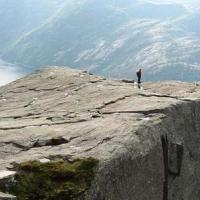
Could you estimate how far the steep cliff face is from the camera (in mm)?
24359

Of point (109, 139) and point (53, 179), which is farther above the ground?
point (109, 139)

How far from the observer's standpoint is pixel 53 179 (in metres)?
23.0

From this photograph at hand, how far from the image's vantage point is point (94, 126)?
28.9 m

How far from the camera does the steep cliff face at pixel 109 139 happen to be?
24359 mm

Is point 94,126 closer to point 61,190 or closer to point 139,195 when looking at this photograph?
point 139,195

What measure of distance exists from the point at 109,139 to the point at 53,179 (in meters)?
4.91

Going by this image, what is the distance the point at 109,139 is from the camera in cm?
2681

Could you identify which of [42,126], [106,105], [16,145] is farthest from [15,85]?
[16,145]

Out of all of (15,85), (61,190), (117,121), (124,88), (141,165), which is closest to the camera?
(61,190)

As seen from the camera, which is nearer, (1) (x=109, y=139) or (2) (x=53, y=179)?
(2) (x=53, y=179)

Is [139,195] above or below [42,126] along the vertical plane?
below

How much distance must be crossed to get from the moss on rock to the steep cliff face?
6 centimetres

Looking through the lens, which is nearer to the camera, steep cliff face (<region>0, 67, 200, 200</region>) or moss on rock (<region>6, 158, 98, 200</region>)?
moss on rock (<region>6, 158, 98, 200</region>)

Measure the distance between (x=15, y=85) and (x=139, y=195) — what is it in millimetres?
26310
